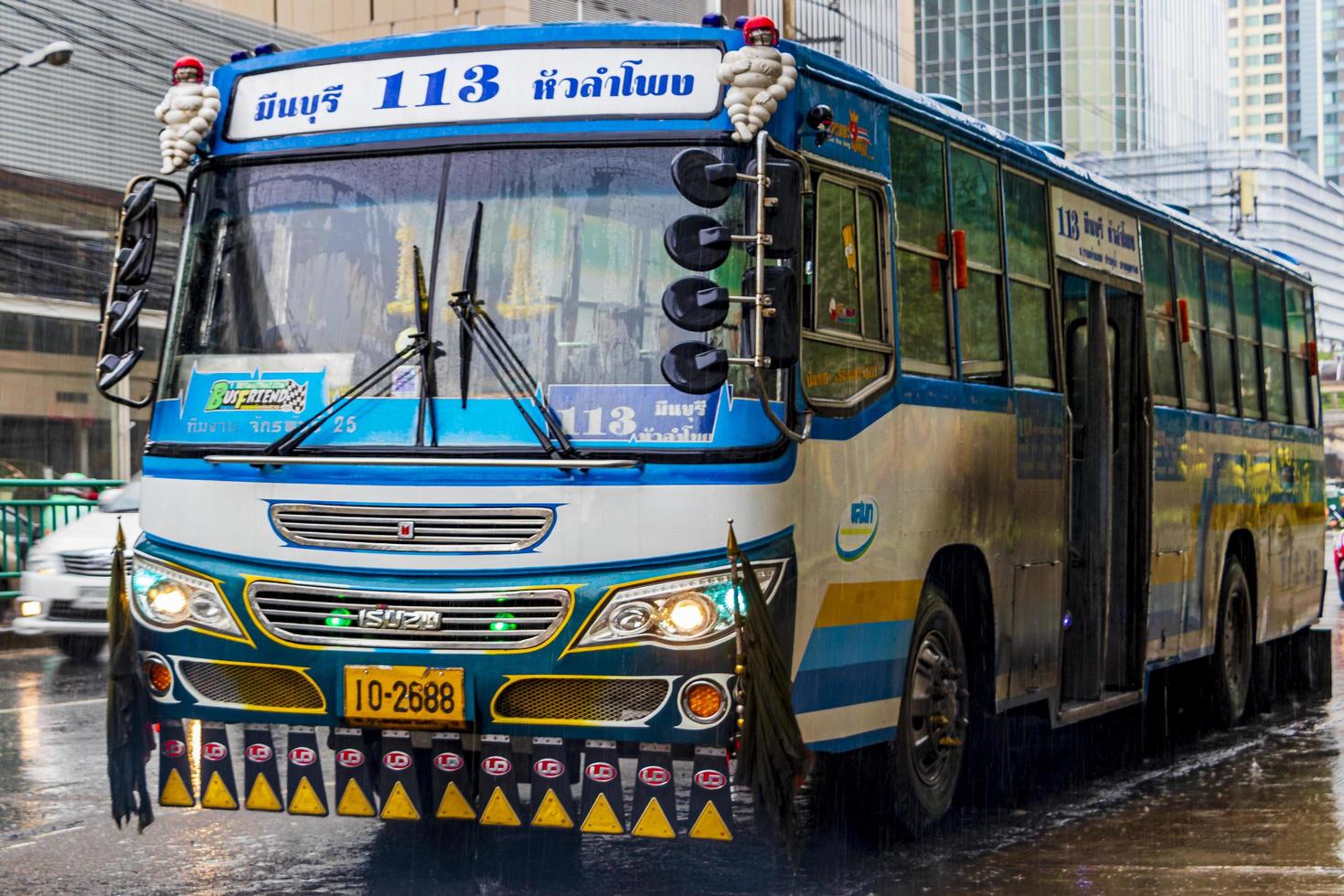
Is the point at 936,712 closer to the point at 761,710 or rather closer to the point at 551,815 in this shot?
the point at 761,710

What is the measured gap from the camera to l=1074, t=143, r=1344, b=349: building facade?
125m

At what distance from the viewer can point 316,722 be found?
728 centimetres

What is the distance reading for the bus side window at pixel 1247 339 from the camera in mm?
14500

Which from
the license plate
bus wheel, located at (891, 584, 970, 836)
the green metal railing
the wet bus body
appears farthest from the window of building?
the green metal railing

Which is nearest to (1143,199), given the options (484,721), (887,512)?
(887,512)

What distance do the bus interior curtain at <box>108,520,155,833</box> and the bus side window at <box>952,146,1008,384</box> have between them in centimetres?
381

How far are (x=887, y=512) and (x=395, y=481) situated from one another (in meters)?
2.15

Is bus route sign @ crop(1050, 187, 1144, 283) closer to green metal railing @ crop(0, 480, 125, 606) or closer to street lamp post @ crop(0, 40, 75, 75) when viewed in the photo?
green metal railing @ crop(0, 480, 125, 606)

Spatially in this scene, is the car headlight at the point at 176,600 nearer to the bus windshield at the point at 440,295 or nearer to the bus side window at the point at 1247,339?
the bus windshield at the point at 440,295

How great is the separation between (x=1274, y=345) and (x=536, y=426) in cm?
986

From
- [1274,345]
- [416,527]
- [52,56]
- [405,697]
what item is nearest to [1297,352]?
[1274,345]

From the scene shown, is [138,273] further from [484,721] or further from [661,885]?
[661,885]

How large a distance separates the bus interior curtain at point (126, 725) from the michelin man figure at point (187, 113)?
1501mm

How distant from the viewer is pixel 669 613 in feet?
23.0
